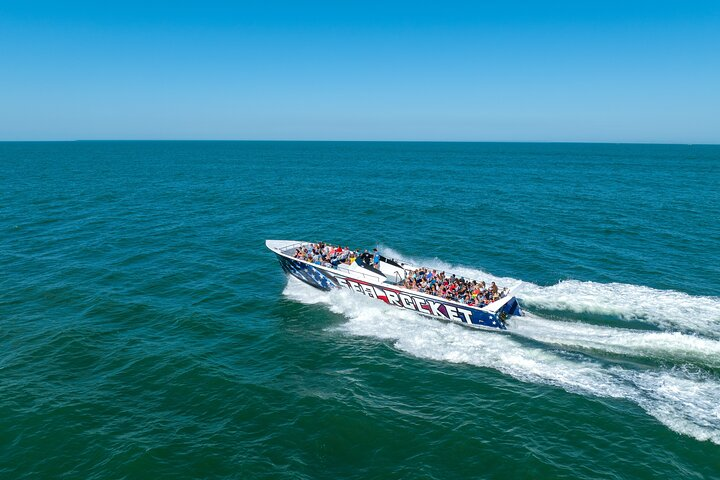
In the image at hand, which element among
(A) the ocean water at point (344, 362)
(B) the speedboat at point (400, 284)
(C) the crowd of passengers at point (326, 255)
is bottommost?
(A) the ocean water at point (344, 362)

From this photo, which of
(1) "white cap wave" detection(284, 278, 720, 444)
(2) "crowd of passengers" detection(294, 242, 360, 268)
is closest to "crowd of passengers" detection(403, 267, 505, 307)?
(1) "white cap wave" detection(284, 278, 720, 444)

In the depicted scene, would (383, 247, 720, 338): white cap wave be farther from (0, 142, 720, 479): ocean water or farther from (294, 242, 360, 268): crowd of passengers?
(294, 242, 360, 268): crowd of passengers

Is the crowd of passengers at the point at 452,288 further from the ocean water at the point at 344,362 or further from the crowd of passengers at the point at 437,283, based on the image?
the ocean water at the point at 344,362

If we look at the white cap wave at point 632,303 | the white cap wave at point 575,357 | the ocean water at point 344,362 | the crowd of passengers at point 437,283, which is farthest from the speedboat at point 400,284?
the white cap wave at point 632,303

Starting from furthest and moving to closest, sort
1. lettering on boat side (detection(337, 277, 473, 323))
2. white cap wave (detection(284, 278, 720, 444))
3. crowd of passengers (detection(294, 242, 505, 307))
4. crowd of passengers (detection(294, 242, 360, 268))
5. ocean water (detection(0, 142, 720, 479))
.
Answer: crowd of passengers (detection(294, 242, 360, 268)) → crowd of passengers (detection(294, 242, 505, 307)) → lettering on boat side (detection(337, 277, 473, 323)) → white cap wave (detection(284, 278, 720, 444)) → ocean water (detection(0, 142, 720, 479))

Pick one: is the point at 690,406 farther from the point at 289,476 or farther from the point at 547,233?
the point at 547,233

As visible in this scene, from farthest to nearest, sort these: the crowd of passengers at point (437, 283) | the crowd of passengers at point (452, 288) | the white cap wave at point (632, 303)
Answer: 1. the crowd of passengers at point (437, 283)
2. the crowd of passengers at point (452, 288)
3. the white cap wave at point (632, 303)

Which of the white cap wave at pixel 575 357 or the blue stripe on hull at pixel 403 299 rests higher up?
the blue stripe on hull at pixel 403 299
